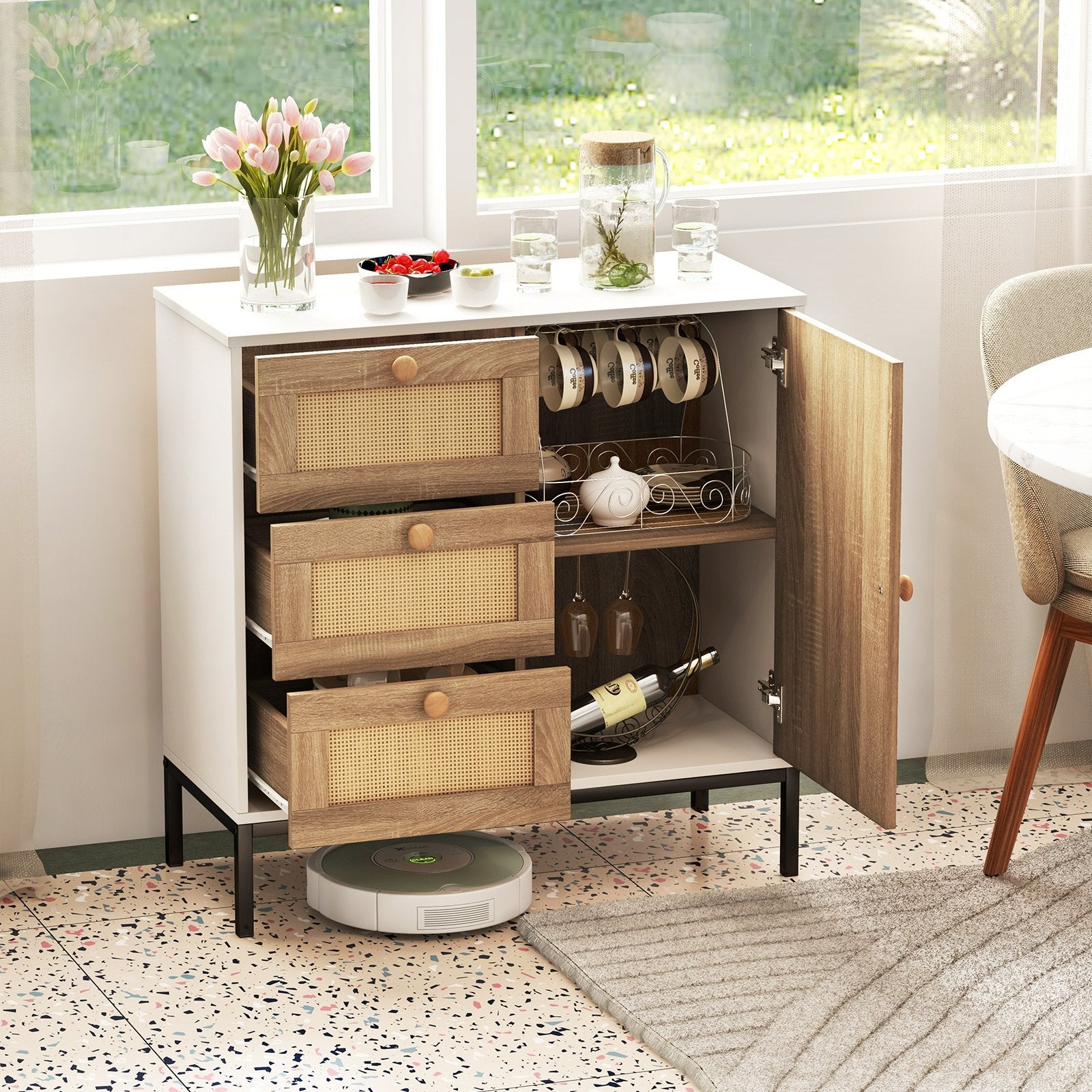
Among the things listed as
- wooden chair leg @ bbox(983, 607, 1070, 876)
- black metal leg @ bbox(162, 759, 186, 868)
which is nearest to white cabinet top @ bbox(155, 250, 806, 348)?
wooden chair leg @ bbox(983, 607, 1070, 876)

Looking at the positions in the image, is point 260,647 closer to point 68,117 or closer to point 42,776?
point 42,776

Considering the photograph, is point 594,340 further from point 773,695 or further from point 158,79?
point 158,79

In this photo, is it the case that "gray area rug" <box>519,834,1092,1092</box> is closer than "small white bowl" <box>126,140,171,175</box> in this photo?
Yes

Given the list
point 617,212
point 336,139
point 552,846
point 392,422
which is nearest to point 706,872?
point 552,846

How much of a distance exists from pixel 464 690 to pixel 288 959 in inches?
17.1

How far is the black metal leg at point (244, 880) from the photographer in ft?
9.03

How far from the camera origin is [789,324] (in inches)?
111

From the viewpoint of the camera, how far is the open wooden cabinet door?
2.66 metres

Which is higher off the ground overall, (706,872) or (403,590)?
(403,590)

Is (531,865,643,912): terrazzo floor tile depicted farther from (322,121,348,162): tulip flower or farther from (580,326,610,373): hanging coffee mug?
(322,121,348,162): tulip flower

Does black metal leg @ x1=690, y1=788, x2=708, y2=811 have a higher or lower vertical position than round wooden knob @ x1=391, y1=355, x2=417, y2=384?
lower

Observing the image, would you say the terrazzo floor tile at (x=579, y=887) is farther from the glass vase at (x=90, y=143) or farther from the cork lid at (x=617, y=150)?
the glass vase at (x=90, y=143)

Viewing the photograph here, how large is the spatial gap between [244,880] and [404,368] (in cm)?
74

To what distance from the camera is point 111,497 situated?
3008 mm
